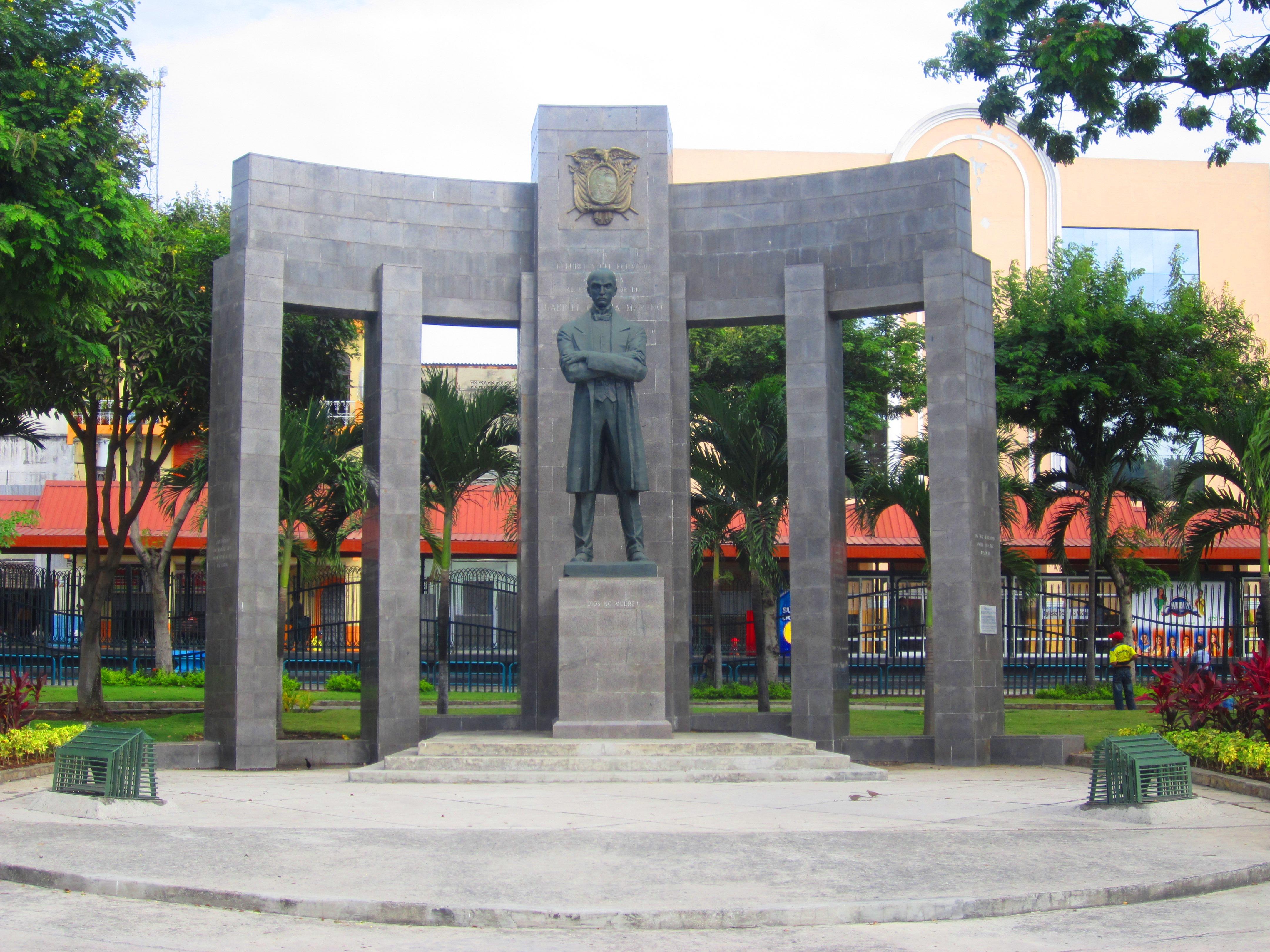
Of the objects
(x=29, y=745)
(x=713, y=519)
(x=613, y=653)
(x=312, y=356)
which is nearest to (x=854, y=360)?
(x=713, y=519)

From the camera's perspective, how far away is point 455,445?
71.3 ft

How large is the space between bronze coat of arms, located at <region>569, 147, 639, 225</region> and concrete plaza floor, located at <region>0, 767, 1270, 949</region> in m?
8.76

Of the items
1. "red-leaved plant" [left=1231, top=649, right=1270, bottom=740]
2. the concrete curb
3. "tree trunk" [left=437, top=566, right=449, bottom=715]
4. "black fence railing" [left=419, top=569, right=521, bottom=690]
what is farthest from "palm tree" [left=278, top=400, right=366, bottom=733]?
"red-leaved plant" [left=1231, top=649, right=1270, bottom=740]

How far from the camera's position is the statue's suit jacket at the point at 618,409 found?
50.6ft

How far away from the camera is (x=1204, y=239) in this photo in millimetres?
50062

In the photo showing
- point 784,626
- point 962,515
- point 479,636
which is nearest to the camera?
point 962,515

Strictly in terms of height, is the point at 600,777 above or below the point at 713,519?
below

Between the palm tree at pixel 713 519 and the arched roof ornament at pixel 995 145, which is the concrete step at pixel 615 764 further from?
the arched roof ornament at pixel 995 145

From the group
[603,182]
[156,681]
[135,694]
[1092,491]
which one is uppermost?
[603,182]

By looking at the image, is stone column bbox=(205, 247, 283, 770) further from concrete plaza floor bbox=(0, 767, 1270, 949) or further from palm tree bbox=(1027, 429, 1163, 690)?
palm tree bbox=(1027, 429, 1163, 690)

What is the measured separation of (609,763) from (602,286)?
18.1 ft

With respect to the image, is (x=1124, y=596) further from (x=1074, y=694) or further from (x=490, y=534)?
(x=490, y=534)

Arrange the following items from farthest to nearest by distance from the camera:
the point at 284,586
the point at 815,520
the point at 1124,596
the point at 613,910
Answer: the point at 1124,596, the point at 284,586, the point at 815,520, the point at 613,910

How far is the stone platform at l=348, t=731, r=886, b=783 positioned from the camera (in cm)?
1339
